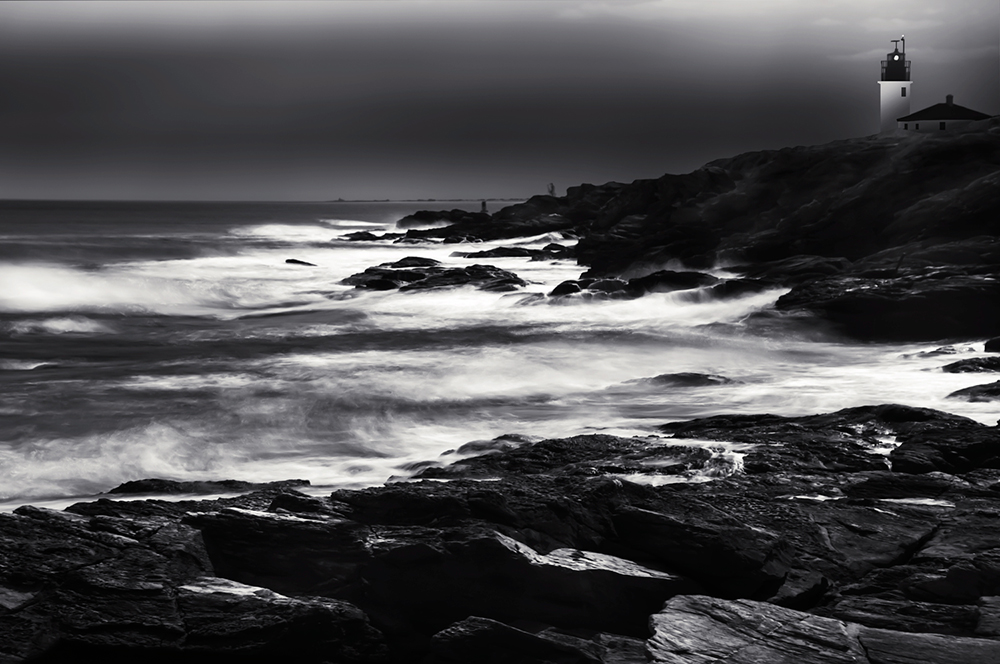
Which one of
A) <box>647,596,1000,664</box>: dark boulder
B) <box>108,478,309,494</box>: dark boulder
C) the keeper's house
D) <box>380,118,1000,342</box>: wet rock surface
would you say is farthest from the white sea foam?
the keeper's house

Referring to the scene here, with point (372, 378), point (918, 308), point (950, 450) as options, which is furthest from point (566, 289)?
point (950, 450)

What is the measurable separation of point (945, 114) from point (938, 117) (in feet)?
1.41

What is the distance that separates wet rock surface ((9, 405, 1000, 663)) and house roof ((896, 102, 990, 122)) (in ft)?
164

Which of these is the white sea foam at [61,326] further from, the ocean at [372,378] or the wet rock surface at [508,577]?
the wet rock surface at [508,577]

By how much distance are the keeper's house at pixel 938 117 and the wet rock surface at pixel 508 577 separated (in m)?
49.5

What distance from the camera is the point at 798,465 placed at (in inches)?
274

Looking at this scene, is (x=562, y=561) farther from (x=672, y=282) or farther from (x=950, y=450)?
(x=672, y=282)

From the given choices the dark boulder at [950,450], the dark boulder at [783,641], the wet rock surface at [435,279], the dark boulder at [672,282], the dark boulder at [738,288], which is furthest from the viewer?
the wet rock surface at [435,279]

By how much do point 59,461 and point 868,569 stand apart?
786 cm

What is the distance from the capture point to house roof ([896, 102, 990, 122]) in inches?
1919

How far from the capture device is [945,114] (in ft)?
162

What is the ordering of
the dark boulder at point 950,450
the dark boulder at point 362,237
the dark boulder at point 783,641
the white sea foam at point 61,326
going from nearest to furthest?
the dark boulder at point 783,641
the dark boulder at point 950,450
the white sea foam at point 61,326
the dark boulder at point 362,237

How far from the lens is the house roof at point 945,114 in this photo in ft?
160

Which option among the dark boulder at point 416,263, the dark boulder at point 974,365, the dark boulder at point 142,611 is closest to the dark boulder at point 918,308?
the dark boulder at point 974,365
